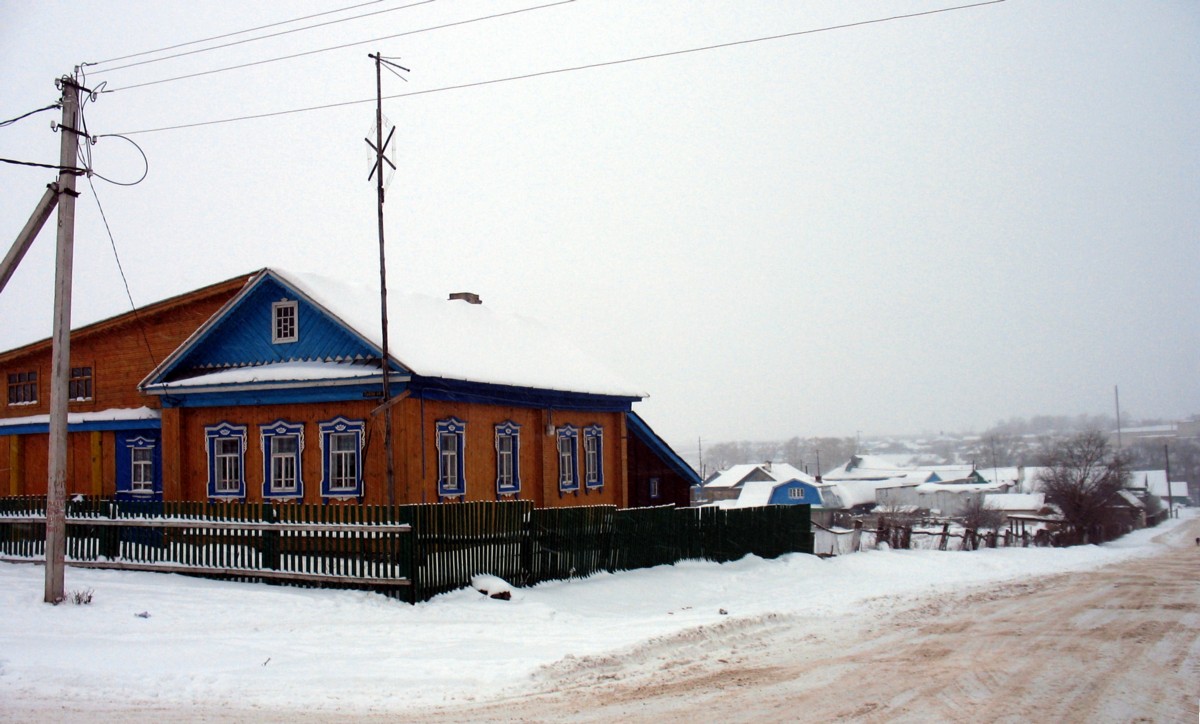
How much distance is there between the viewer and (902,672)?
34.3 ft

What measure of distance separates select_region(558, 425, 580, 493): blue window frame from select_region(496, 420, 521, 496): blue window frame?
6.04 ft

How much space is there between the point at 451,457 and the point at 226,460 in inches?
A: 214

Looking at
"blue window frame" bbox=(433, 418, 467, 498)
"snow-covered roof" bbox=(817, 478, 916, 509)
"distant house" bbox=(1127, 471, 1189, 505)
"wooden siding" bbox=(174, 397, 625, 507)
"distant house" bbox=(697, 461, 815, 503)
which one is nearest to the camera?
"wooden siding" bbox=(174, 397, 625, 507)

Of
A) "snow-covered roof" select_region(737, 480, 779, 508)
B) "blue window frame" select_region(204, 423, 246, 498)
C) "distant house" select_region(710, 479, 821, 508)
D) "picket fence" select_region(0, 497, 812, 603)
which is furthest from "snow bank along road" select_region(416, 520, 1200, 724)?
"distant house" select_region(710, 479, 821, 508)

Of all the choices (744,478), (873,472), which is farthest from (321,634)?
(873,472)

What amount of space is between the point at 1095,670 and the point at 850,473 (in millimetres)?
126250

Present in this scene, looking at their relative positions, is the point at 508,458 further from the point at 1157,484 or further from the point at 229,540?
the point at 1157,484

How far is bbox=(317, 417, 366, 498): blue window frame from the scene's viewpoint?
20250mm

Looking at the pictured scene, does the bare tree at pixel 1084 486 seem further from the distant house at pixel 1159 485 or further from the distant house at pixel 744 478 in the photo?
the distant house at pixel 1159 485

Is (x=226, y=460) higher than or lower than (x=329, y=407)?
lower

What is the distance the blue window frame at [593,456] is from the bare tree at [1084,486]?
115ft

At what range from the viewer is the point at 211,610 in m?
13.4

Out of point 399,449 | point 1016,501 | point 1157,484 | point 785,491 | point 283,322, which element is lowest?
point 1157,484

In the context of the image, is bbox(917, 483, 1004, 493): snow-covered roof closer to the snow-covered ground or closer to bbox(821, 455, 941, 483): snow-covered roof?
bbox(821, 455, 941, 483): snow-covered roof
